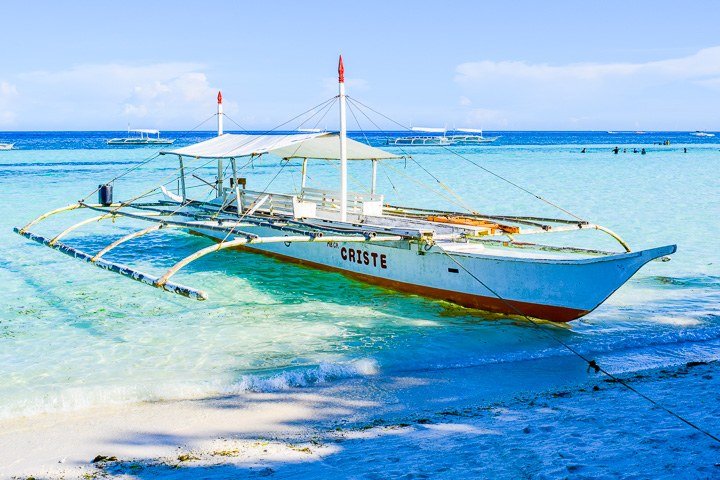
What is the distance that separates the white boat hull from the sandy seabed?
5.49 ft

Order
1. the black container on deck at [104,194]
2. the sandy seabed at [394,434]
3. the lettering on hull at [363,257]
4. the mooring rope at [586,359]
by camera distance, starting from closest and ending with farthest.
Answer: the sandy seabed at [394,434] < the mooring rope at [586,359] < the lettering on hull at [363,257] < the black container on deck at [104,194]

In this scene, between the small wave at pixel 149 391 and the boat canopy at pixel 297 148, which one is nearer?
the small wave at pixel 149 391

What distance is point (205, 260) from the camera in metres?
15.6

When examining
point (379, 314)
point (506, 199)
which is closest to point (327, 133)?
point (379, 314)

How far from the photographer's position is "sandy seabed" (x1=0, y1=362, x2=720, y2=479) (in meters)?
4.97

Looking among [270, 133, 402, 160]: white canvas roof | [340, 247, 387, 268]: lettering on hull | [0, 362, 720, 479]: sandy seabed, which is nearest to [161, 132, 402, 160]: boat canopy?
[270, 133, 402, 160]: white canvas roof

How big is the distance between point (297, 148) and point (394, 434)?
8872 mm

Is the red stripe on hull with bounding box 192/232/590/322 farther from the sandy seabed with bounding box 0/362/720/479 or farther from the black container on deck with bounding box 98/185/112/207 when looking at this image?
the black container on deck with bounding box 98/185/112/207

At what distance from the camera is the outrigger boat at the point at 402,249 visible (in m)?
8.77

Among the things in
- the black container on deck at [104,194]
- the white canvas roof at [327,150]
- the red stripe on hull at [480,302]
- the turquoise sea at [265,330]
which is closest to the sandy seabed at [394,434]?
the turquoise sea at [265,330]

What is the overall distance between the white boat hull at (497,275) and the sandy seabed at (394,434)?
167cm

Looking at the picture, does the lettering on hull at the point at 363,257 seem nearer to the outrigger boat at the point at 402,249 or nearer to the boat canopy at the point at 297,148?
the outrigger boat at the point at 402,249

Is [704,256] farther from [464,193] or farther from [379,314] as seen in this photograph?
[464,193]

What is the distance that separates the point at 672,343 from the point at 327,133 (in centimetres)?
783
